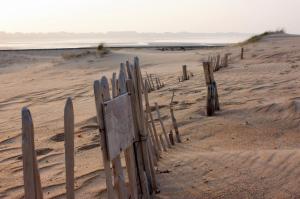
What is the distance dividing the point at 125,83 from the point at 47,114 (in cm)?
568

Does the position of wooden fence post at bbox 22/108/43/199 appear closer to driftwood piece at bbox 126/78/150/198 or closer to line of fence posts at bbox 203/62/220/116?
driftwood piece at bbox 126/78/150/198

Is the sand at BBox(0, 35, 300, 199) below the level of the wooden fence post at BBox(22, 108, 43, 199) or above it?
below

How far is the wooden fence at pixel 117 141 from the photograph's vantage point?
2628 millimetres

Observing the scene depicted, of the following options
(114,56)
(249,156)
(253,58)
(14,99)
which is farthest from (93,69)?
(249,156)

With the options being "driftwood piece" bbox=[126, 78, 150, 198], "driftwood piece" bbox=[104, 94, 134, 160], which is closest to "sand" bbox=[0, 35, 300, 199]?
"driftwood piece" bbox=[126, 78, 150, 198]

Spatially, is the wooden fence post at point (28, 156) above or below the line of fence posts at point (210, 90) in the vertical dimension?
above

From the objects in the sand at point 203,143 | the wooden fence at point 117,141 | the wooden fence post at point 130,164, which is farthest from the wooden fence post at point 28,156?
the sand at point 203,143

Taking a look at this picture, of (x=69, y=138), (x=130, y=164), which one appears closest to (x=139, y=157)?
(x=130, y=164)

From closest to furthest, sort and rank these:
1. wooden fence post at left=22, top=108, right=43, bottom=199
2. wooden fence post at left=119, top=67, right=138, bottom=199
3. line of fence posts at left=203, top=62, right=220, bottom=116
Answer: wooden fence post at left=22, top=108, right=43, bottom=199 → wooden fence post at left=119, top=67, right=138, bottom=199 → line of fence posts at left=203, top=62, right=220, bottom=116

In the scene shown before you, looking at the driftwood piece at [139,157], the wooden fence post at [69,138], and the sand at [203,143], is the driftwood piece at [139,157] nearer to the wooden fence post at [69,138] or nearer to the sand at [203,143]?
the sand at [203,143]

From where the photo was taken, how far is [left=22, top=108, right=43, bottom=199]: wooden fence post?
8.45 ft

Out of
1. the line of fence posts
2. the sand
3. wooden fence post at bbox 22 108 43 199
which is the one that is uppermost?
wooden fence post at bbox 22 108 43 199

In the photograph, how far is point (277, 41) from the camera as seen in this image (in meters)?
25.0

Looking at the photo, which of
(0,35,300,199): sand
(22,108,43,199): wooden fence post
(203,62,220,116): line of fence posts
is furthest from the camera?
(203,62,220,116): line of fence posts
